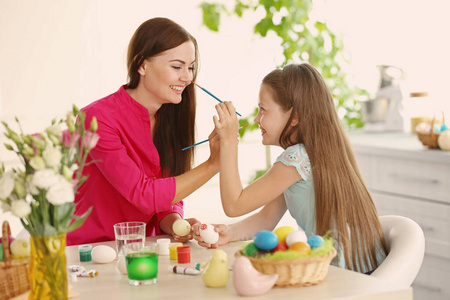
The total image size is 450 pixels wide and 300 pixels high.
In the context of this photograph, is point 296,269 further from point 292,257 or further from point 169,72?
point 169,72

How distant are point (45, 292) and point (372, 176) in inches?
93.4

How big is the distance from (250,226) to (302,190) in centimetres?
22

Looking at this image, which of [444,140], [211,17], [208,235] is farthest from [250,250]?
[211,17]

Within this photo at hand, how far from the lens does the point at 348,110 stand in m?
3.97

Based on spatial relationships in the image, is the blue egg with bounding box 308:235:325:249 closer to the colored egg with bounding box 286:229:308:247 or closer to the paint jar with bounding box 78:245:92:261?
the colored egg with bounding box 286:229:308:247

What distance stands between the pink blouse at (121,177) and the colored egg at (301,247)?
652 millimetres

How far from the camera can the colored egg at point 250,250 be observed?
139 centimetres

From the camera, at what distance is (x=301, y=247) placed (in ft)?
4.45

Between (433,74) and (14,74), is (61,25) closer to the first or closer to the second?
(14,74)

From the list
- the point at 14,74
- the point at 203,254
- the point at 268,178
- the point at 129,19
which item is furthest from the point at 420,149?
the point at 14,74

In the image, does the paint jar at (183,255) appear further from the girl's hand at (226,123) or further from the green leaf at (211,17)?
the green leaf at (211,17)

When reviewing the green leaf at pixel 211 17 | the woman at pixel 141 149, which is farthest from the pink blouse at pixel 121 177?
the green leaf at pixel 211 17

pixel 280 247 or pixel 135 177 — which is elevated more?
pixel 135 177

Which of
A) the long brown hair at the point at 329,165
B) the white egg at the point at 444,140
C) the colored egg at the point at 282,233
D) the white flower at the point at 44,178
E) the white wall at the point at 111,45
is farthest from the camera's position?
the white wall at the point at 111,45
